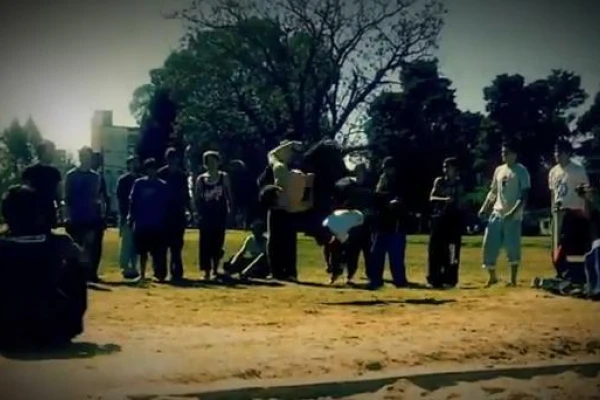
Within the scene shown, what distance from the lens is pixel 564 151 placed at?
353 inches

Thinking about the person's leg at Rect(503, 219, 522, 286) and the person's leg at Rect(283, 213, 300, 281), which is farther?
the person's leg at Rect(283, 213, 300, 281)

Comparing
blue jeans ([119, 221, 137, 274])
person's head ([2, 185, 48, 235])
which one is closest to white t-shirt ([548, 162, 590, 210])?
blue jeans ([119, 221, 137, 274])

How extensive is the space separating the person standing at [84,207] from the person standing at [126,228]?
1.44 ft

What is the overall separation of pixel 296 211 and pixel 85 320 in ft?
9.94

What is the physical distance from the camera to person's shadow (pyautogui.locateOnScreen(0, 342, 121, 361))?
586 cm

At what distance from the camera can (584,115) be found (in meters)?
8.60

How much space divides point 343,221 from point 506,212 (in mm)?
1377

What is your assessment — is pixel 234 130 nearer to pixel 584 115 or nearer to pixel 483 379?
pixel 584 115

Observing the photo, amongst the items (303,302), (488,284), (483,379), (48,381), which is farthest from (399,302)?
(48,381)

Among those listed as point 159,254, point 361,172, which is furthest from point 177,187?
point 361,172

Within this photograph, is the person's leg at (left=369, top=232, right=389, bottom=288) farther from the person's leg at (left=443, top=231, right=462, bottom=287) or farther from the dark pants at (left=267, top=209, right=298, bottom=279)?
the dark pants at (left=267, top=209, right=298, bottom=279)

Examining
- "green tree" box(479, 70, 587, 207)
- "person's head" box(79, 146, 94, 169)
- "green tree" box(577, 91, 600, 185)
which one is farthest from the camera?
"green tree" box(577, 91, 600, 185)

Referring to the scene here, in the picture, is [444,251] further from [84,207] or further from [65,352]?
[65,352]

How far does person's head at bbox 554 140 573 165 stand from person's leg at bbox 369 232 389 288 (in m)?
1.57
